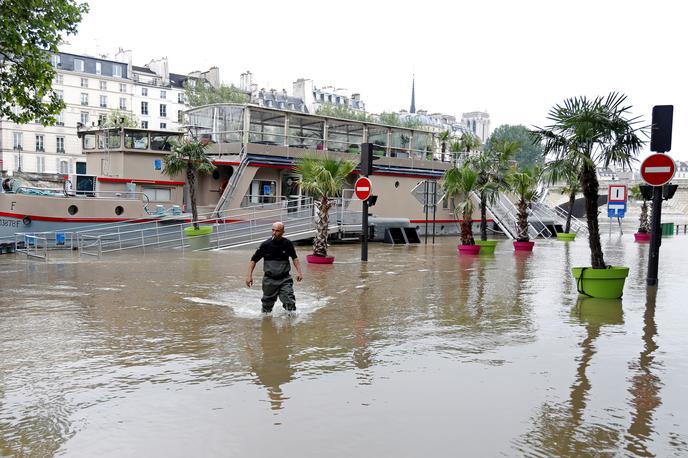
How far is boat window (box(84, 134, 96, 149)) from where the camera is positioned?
24.2 m

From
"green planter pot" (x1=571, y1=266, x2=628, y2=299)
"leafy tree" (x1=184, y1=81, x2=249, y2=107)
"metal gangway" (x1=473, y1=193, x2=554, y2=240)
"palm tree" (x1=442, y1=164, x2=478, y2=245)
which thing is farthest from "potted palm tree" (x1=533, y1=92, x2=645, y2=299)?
"leafy tree" (x1=184, y1=81, x2=249, y2=107)

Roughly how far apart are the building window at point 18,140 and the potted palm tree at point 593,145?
7057cm

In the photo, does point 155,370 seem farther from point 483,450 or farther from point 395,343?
point 483,450

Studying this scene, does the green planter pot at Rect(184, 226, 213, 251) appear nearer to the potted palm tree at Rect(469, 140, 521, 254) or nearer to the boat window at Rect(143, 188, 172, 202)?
the boat window at Rect(143, 188, 172, 202)

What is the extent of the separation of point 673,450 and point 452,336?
364cm

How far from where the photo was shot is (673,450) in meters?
4.13

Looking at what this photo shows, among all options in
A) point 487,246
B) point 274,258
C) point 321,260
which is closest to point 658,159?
point 274,258

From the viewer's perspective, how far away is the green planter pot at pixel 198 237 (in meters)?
21.1

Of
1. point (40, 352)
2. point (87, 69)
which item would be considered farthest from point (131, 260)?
point (87, 69)

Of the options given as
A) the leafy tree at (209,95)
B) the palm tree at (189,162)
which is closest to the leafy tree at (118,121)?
the leafy tree at (209,95)

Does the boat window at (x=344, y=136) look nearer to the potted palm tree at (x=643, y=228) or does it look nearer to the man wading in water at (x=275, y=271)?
the potted palm tree at (x=643, y=228)

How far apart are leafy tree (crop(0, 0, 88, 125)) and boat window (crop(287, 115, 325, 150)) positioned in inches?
494

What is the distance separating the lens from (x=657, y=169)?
11.3 meters

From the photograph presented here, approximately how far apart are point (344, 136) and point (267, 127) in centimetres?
463
